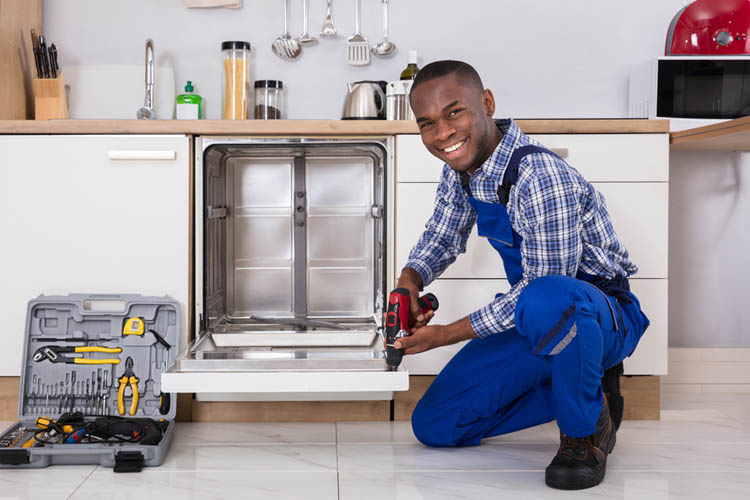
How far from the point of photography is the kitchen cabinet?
207cm

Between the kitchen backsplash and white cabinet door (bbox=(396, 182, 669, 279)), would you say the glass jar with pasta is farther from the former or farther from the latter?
white cabinet door (bbox=(396, 182, 669, 279))

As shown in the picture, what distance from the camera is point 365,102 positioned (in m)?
2.36

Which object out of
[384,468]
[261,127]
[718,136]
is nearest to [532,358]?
[384,468]

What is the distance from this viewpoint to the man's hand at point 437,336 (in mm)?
1583

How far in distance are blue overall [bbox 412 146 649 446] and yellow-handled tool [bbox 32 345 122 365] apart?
85cm

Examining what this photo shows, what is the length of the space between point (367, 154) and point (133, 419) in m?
1.15

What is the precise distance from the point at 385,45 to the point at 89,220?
3.91 feet

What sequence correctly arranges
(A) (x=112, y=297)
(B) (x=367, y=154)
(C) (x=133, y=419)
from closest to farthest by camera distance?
(C) (x=133, y=419)
(A) (x=112, y=297)
(B) (x=367, y=154)

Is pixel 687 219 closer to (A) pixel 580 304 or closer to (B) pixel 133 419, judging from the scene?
(A) pixel 580 304

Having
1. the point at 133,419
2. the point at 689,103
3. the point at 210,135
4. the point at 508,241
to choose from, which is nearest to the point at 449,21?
the point at 689,103

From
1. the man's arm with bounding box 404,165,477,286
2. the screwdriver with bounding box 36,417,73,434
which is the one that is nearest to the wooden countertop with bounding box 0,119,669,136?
the man's arm with bounding box 404,165,477,286

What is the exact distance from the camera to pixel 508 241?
1.70 metres

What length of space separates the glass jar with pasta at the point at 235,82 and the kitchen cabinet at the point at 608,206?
0.69 metres

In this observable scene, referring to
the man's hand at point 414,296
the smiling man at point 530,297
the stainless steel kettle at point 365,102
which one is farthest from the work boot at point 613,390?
the stainless steel kettle at point 365,102
